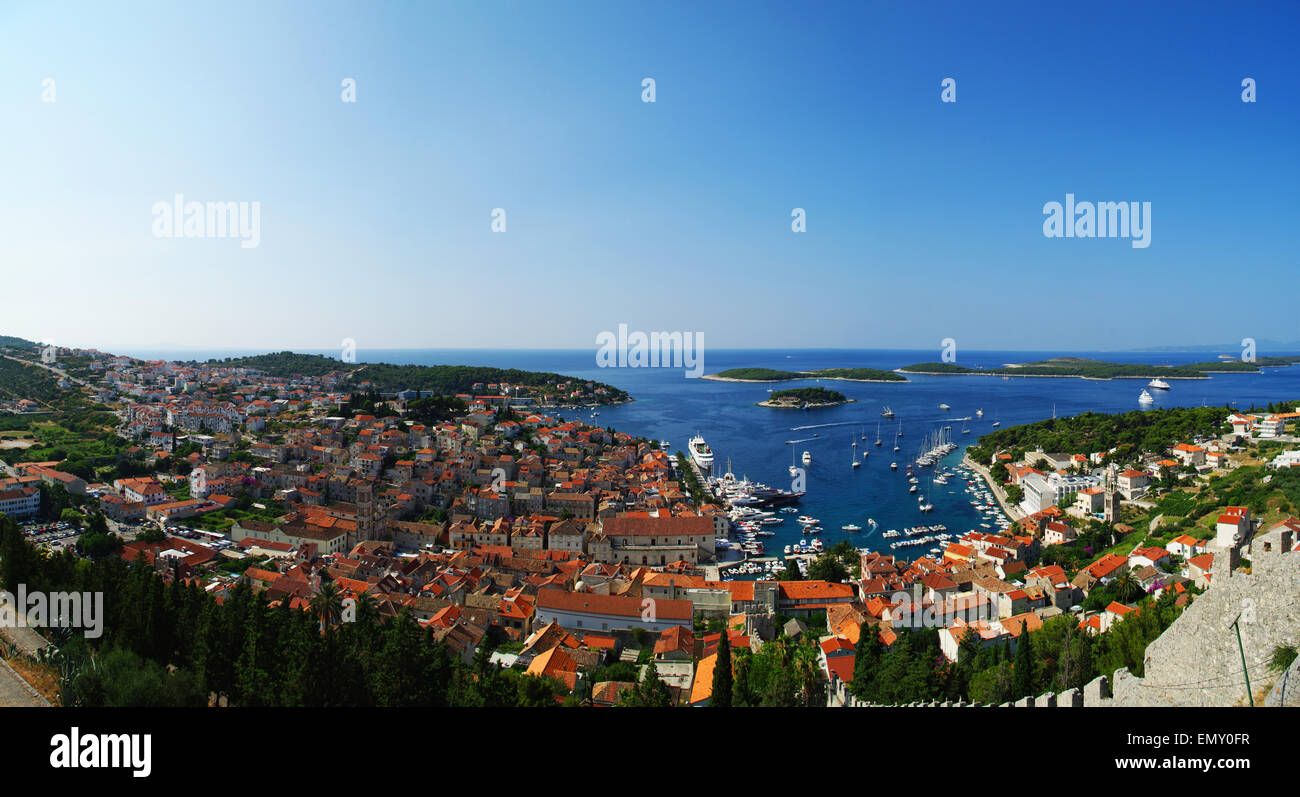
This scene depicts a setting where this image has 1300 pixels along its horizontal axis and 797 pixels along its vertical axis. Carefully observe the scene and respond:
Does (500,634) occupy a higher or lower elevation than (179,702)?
lower

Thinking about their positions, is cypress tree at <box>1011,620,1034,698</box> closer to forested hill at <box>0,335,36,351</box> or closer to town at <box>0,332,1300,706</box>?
town at <box>0,332,1300,706</box>

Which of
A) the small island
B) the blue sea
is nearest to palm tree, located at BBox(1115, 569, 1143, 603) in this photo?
the blue sea

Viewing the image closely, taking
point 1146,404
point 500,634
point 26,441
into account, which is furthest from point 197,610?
point 1146,404

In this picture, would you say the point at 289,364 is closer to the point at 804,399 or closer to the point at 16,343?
the point at 16,343

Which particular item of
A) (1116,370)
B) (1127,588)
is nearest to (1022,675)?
(1127,588)
